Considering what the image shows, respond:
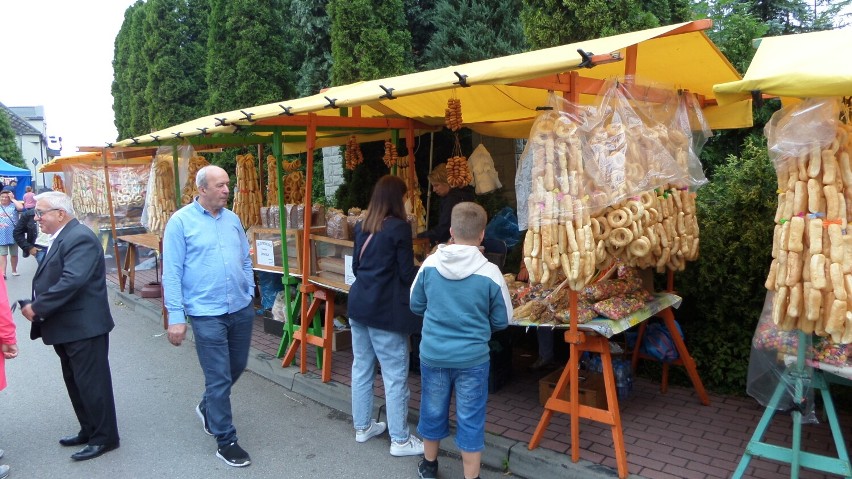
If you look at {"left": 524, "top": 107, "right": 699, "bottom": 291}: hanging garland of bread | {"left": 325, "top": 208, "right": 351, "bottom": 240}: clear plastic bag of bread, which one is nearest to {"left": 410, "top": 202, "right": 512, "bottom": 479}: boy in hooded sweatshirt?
{"left": 524, "top": 107, "right": 699, "bottom": 291}: hanging garland of bread

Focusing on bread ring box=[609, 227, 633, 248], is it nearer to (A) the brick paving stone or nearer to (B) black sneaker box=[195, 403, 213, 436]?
(A) the brick paving stone

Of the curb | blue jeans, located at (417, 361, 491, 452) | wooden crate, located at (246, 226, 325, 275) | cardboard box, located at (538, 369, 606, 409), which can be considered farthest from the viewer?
wooden crate, located at (246, 226, 325, 275)

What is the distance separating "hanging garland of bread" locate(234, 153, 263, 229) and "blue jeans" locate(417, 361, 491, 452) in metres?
5.12

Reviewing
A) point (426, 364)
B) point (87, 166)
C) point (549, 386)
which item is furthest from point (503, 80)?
point (87, 166)

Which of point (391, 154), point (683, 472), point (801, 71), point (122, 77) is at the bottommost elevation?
point (683, 472)

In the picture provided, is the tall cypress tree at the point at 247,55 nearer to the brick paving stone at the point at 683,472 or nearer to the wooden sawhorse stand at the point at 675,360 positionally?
the wooden sawhorse stand at the point at 675,360

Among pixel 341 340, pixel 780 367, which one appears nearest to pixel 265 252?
pixel 341 340

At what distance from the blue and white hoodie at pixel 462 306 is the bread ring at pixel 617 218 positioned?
2.34 feet

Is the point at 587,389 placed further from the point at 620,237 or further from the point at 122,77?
the point at 122,77

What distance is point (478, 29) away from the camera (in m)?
9.31

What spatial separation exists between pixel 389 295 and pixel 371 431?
111 centimetres

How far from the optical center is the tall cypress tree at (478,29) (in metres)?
9.32

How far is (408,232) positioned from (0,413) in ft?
12.9

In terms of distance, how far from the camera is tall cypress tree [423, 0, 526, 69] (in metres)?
9.32
